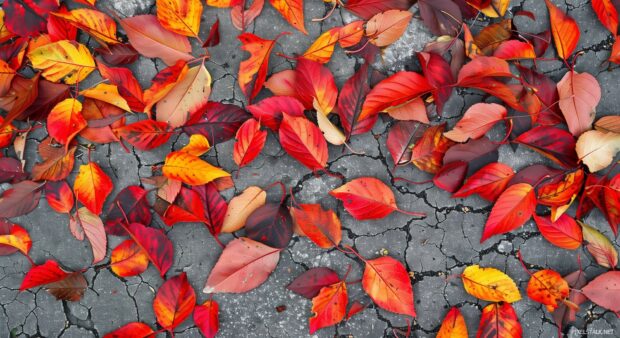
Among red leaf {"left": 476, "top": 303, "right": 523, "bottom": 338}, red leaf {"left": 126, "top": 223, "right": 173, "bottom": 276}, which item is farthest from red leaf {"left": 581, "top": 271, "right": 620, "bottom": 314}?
red leaf {"left": 126, "top": 223, "right": 173, "bottom": 276}

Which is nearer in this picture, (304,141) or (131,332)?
(304,141)

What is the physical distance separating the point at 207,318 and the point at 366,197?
0.60m

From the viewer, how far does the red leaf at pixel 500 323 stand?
138cm

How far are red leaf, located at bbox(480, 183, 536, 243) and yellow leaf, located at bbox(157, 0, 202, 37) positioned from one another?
3.40 feet

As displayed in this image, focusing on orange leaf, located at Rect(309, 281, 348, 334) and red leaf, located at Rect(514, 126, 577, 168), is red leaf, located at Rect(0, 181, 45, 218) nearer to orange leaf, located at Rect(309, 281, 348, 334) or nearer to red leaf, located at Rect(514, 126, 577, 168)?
orange leaf, located at Rect(309, 281, 348, 334)

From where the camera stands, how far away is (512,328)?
138cm

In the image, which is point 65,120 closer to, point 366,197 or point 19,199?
point 19,199

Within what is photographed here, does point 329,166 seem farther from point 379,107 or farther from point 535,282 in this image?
point 535,282

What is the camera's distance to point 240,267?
53.7 inches

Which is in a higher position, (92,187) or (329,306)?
(92,187)

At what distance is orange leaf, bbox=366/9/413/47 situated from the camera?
1357 millimetres

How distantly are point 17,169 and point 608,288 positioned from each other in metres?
1.82

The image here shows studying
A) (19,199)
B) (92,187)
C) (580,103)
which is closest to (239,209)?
(92,187)

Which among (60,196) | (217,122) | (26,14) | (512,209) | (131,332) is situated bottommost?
(131,332)
